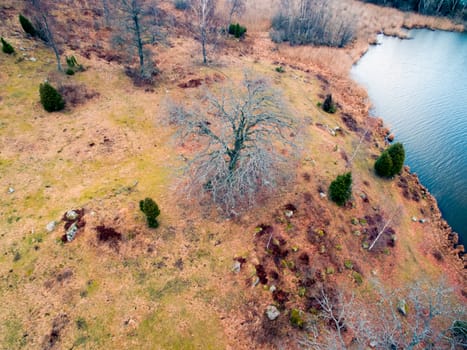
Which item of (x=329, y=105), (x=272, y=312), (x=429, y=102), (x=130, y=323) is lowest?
(x=272, y=312)

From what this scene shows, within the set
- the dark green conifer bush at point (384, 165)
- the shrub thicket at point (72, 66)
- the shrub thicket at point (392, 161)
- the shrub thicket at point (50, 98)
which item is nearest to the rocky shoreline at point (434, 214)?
the shrub thicket at point (392, 161)

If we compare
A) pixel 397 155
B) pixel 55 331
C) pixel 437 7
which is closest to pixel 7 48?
pixel 55 331

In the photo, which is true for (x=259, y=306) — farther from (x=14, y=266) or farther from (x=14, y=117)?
(x=14, y=117)

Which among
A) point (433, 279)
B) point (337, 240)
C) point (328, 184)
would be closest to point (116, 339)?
point (337, 240)

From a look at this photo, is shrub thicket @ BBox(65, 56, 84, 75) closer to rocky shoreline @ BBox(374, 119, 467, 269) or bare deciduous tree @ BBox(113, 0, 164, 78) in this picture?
bare deciduous tree @ BBox(113, 0, 164, 78)

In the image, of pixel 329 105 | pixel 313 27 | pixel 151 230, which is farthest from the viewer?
pixel 313 27

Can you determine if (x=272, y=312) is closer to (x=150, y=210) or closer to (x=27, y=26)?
(x=150, y=210)

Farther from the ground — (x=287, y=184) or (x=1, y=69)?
(x=1, y=69)

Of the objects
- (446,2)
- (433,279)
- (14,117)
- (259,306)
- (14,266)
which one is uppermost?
(446,2)
